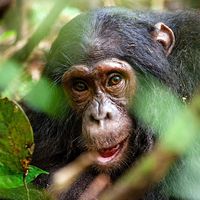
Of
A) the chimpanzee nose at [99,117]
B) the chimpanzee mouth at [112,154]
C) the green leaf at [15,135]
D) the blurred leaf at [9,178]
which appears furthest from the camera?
the chimpanzee mouth at [112,154]

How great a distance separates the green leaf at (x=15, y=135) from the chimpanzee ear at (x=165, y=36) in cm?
157

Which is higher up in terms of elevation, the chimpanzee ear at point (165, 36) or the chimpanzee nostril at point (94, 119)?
the chimpanzee ear at point (165, 36)

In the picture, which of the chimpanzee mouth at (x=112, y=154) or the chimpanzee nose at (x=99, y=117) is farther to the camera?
the chimpanzee mouth at (x=112, y=154)

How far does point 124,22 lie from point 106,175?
1076 millimetres

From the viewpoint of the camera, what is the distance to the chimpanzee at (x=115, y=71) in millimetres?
3250

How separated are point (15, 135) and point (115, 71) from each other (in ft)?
4.24

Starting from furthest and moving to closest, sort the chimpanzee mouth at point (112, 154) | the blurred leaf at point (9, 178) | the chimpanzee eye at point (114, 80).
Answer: the chimpanzee eye at point (114, 80), the chimpanzee mouth at point (112, 154), the blurred leaf at point (9, 178)

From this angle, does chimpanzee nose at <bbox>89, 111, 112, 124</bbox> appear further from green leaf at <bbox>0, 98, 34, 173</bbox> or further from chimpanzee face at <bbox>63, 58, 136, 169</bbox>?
green leaf at <bbox>0, 98, 34, 173</bbox>

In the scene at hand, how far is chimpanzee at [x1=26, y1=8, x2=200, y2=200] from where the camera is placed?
10.7 ft

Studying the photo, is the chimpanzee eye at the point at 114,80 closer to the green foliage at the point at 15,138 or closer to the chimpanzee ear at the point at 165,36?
the chimpanzee ear at the point at 165,36

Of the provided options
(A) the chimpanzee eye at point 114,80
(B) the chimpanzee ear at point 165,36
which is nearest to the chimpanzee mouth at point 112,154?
(A) the chimpanzee eye at point 114,80

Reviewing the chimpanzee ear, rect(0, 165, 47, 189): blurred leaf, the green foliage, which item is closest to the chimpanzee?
the chimpanzee ear

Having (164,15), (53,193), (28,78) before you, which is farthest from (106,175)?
(28,78)

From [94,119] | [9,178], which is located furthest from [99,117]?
[9,178]
